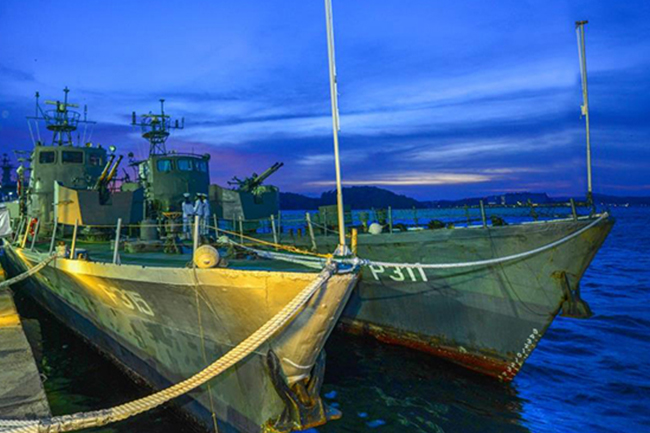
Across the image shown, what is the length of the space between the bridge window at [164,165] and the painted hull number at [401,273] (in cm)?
980

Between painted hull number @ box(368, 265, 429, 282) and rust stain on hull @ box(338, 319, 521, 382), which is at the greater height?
painted hull number @ box(368, 265, 429, 282)

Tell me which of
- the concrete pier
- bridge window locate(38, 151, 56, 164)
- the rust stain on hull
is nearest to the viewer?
the concrete pier

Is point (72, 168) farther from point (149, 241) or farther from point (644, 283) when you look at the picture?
point (644, 283)

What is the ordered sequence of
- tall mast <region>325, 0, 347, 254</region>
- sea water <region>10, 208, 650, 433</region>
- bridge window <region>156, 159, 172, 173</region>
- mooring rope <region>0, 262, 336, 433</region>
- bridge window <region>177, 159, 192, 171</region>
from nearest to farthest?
1. mooring rope <region>0, 262, 336, 433</region>
2. tall mast <region>325, 0, 347, 254</region>
3. sea water <region>10, 208, 650, 433</region>
4. bridge window <region>156, 159, 172, 173</region>
5. bridge window <region>177, 159, 192, 171</region>

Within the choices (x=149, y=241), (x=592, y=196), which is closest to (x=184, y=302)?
(x=149, y=241)

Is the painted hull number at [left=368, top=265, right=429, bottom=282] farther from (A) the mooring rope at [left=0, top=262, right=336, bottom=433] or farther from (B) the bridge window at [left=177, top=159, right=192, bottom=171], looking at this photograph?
(B) the bridge window at [left=177, top=159, right=192, bottom=171]

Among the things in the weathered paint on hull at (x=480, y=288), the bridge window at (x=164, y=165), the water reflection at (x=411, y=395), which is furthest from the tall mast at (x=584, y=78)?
the bridge window at (x=164, y=165)

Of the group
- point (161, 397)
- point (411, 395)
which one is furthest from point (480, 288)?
→ point (161, 397)

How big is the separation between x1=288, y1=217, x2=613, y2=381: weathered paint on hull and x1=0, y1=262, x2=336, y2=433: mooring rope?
5.85 metres

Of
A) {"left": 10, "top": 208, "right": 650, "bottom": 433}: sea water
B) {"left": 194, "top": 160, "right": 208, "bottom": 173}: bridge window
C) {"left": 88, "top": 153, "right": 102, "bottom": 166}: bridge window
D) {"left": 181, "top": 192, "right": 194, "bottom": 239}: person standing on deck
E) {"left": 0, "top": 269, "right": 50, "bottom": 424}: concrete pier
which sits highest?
{"left": 88, "top": 153, "right": 102, "bottom": 166}: bridge window

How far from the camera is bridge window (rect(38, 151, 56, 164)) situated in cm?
1723

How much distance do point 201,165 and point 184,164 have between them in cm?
69

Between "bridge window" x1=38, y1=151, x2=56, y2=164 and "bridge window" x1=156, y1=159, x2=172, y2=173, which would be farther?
"bridge window" x1=156, y1=159, x2=172, y2=173

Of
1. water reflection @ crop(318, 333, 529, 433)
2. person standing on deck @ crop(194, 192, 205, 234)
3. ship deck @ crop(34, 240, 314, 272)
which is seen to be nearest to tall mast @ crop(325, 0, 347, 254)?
ship deck @ crop(34, 240, 314, 272)
